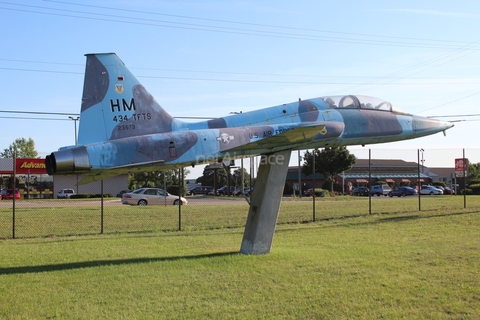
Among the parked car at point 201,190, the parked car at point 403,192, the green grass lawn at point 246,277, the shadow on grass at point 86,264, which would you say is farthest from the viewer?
the parked car at point 201,190

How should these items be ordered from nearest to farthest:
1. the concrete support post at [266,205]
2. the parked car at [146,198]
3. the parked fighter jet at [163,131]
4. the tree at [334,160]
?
the parked fighter jet at [163,131] < the concrete support post at [266,205] < the parked car at [146,198] < the tree at [334,160]

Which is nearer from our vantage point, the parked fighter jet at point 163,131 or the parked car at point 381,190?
the parked fighter jet at point 163,131

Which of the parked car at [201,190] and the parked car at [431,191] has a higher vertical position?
the parked car at [431,191]

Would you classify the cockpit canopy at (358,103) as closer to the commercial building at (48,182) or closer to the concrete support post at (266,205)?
the concrete support post at (266,205)

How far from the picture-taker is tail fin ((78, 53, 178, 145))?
10891mm

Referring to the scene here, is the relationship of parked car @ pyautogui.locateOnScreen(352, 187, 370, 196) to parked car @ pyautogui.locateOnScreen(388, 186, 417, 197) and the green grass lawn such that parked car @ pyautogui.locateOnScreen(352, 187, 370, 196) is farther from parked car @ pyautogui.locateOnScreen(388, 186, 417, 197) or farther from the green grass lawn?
the green grass lawn

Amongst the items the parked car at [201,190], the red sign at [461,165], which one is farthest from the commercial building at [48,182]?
the red sign at [461,165]

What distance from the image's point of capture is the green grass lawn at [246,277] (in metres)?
7.67

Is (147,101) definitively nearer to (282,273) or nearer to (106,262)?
(106,262)

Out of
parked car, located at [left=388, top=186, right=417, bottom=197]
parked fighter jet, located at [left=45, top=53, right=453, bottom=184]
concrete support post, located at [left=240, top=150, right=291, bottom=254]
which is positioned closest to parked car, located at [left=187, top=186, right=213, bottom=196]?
parked car, located at [left=388, top=186, right=417, bottom=197]

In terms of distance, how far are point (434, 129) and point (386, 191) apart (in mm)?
44563

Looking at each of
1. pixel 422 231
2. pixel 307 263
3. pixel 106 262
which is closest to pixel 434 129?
pixel 422 231

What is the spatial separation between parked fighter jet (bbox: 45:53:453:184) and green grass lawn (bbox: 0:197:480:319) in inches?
86.4

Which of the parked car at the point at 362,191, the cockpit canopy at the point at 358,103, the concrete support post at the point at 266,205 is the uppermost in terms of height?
the cockpit canopy at the point at 358,103
